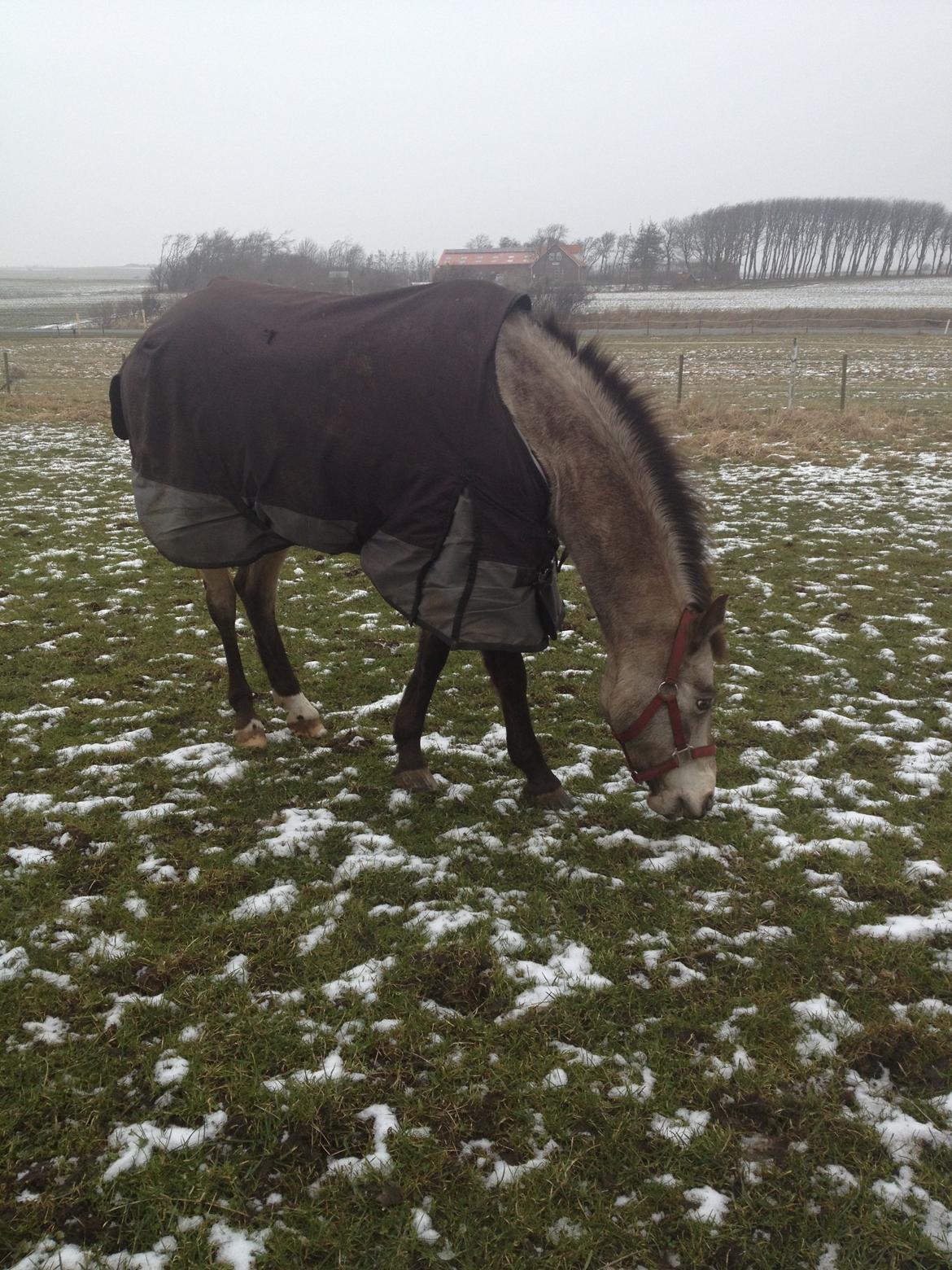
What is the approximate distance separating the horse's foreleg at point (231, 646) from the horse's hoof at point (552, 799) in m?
1.55

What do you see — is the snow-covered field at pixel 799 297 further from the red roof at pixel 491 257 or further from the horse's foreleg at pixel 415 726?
the horse's foreleg at pixel 415 726

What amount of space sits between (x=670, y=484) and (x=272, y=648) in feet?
7.99

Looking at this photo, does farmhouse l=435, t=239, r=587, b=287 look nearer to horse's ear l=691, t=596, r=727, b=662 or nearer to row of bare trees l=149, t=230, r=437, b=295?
row of bare trees l=149, t=230, r=437, b=295

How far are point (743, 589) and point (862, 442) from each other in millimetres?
8987

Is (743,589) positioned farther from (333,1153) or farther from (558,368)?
(333,1153)

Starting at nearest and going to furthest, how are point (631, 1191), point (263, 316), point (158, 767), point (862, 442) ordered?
point (631, 1191) → point (263, 316) → point (158, 767) → point (862, 442)

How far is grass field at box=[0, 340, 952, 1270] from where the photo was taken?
1.85 metres

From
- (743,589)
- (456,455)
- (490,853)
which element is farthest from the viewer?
(743,589)

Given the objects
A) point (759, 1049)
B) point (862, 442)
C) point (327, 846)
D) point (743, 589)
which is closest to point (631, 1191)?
point (759, 1049)

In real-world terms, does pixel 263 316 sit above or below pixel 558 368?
above

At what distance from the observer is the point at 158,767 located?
3.92 meters

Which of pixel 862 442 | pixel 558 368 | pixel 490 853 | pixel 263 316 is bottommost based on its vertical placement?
pixel 490 853

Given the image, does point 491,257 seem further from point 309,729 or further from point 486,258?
point 309,729

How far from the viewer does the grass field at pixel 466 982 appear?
72.7 inches
